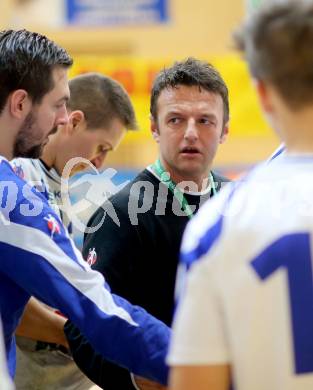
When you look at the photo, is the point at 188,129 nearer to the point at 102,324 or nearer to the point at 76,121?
the point at 76,121

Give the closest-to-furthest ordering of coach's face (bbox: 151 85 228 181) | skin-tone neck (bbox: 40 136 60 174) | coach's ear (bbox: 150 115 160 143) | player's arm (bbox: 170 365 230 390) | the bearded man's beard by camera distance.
Answer: player's arm (bbox: 170 365 230 390), the bearded man's beard, coach's face (bbox: 151 85 228 181), coach's ear (bbox: 150 115 160 143), skin-tone neck (bbox: 40 136 60 174)

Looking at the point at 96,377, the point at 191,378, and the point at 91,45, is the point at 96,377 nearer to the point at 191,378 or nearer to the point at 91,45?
the point at 191,378

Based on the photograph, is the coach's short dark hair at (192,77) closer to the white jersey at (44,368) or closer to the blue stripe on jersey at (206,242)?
the white jersey at (44,368)

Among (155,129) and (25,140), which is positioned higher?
(155,129)

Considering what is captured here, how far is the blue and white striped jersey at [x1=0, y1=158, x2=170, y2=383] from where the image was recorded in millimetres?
1925

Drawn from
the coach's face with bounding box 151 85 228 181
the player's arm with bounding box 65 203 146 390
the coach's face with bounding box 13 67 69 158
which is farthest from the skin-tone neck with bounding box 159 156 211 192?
the coach's face with bounding box 13 67 69 158

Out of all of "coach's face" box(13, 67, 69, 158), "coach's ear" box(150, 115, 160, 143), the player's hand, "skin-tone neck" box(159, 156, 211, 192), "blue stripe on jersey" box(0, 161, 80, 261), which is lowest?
the player's hand

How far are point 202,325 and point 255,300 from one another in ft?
0.32

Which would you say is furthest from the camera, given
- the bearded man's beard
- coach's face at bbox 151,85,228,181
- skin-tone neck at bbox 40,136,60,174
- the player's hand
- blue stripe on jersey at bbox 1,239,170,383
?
skin-tone neck at bbox 40,136,60,174

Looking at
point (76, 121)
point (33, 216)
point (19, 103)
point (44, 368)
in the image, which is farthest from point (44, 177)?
point (33, 216)

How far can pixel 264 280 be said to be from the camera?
1.37 m

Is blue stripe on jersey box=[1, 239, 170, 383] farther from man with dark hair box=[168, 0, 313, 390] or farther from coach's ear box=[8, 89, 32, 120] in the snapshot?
man with dark hair box=[168, 0, 313, 390]

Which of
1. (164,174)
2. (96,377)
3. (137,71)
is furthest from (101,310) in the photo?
(137,71)

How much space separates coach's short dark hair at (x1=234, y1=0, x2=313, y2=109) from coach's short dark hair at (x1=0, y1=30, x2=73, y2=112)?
2.95ft
